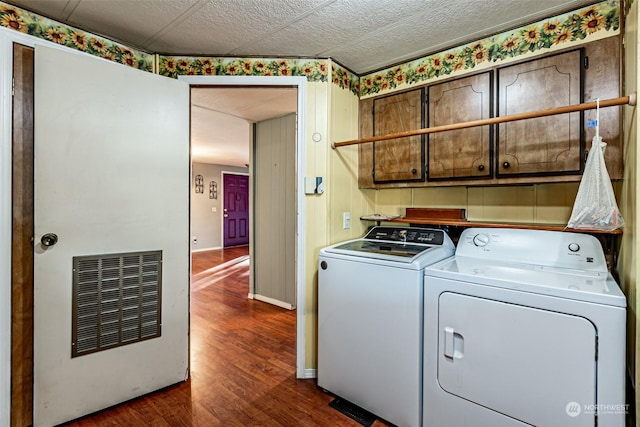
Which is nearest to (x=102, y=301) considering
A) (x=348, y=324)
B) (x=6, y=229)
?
(x=6, y=229)

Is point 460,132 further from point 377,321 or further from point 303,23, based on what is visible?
point 377,321

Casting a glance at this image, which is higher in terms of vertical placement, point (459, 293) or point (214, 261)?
point (459, 293)

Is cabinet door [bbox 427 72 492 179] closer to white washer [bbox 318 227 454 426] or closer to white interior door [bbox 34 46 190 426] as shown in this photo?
white washer [bbox 318 227 454 426]

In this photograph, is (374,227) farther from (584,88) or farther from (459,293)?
(584,88)

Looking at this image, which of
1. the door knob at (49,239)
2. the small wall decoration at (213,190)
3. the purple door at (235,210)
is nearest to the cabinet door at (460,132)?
the door knob at (49,239)

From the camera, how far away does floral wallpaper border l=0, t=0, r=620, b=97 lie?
5.15 ft

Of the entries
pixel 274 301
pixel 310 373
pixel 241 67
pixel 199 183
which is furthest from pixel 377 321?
pixel 199 183

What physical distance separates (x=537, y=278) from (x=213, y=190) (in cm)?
756

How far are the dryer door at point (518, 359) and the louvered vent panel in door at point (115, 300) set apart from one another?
171 centimetres

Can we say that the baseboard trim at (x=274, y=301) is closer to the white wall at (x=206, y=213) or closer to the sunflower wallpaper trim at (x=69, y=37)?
the sunflower wallpaper trim at (x=69, y=37)

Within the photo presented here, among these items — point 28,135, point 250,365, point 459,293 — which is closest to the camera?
point 459,293

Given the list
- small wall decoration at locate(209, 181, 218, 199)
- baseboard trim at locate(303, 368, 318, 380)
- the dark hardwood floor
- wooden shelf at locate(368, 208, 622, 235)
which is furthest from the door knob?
small wall decoration at locate(209, 181, 218, 199)

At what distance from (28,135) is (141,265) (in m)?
0.89

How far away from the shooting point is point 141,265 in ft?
6.25
